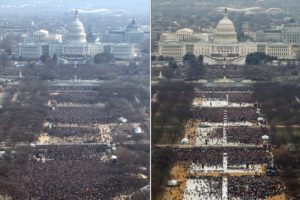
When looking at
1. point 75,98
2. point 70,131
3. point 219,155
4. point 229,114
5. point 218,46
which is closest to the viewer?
point 219,155

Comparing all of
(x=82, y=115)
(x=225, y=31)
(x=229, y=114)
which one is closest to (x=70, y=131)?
(x=82, y=115)

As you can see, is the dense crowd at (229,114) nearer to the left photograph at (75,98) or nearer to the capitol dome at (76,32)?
the left photograph at (75,98)

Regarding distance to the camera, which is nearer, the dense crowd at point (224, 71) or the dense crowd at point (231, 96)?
the dense crowd at point (231, 96)

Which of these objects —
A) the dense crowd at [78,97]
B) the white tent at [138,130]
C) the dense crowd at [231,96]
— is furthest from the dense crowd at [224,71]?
the white tent at [138,130]

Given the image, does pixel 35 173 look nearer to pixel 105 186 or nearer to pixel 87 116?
pixel 105 186

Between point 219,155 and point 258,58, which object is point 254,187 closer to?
point 219,155
